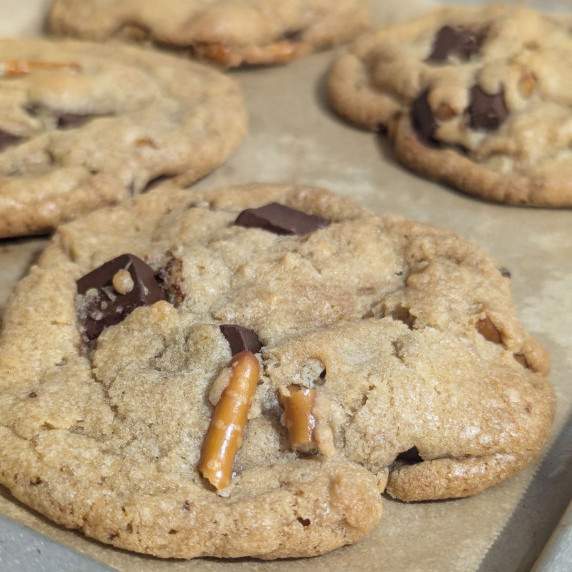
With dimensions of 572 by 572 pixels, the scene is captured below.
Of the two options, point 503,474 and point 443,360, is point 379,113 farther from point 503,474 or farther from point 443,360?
point 503,474

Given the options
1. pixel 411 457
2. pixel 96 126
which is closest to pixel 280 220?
pixel 411 457

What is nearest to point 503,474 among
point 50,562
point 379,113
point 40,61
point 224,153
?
point 50,562

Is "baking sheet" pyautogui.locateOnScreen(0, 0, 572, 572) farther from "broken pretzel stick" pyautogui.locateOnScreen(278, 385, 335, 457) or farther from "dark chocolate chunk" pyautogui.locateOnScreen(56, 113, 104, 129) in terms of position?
"dark chocolate chunk" pyautogui.locateOnScreen(56, 113, 104, 129)

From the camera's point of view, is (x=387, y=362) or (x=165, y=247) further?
(x=165, y=247)

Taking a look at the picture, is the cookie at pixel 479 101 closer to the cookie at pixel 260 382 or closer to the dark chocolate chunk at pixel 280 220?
the cookie at pixel 260 382

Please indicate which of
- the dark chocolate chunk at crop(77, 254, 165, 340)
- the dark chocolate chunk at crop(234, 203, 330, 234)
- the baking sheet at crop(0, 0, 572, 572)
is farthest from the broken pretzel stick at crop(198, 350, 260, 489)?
the dark chocolate chunk at crop(234, 203, 330, 234)

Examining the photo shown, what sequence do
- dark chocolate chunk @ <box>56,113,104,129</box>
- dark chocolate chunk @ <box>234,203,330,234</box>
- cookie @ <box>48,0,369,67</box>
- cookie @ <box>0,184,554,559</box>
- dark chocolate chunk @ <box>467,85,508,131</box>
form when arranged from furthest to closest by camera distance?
cookie @ <box>48,0,369,67</box> → dark chocolate chunk @ <box>467,85,508,131</box> → dark chocolate chunk @ <box>56,113,104,129</box> → dark chocolate chunk @ <box>234,203,330,234</box> → cookie @ <box>0,184,554,559</box>
